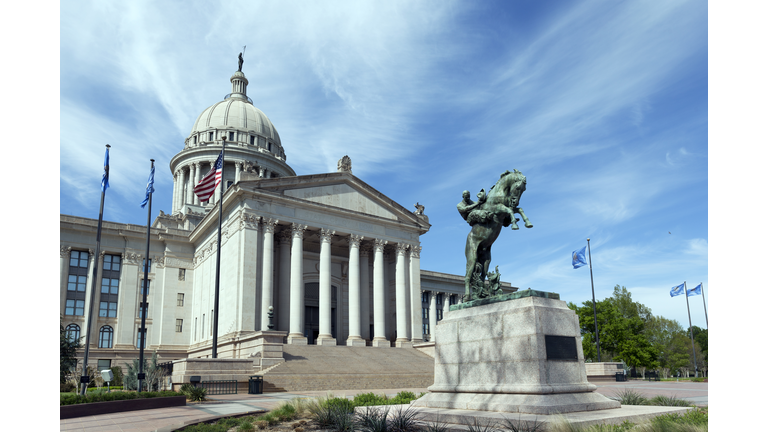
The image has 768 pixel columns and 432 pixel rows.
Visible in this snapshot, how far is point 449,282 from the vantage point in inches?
3061

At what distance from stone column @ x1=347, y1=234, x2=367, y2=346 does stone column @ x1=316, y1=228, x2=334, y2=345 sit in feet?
6.51

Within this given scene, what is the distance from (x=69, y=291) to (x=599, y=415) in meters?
54.0

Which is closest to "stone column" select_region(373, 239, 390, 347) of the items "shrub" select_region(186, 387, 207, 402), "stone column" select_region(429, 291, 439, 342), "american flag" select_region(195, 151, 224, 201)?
"american flag" select_region(195, 151, 224, 201)

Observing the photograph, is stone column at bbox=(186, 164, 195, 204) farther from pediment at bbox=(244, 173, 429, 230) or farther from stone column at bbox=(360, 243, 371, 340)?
stone column at bbox=(360, 243, 371, 340)

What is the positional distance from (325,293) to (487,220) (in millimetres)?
34274

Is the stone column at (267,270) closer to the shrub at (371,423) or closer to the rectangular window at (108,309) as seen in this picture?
the rectangular window at (108,309)

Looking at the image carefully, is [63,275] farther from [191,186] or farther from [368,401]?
[368,401]

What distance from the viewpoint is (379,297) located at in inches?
1966

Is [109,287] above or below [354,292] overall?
above

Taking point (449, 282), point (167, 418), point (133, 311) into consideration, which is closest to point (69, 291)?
point (133, 311)

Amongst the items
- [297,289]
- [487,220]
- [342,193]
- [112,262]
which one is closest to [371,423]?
[487,220]

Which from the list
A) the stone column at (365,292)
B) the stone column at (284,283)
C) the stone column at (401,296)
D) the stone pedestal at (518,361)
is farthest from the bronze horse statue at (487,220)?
the stone column at (365,292)

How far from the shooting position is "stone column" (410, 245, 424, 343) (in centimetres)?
5162

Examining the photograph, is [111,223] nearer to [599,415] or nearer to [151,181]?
[151,181]
